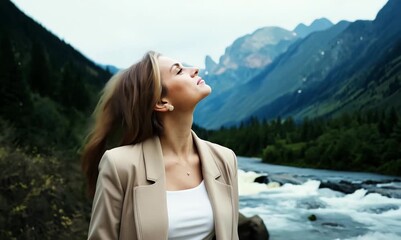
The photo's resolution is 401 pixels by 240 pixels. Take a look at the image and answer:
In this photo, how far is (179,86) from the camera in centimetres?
220

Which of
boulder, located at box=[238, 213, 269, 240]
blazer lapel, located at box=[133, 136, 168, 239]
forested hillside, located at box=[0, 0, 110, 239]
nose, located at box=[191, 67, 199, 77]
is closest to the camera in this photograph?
blazer lapel, located at box=[133, 136, 168, 239]

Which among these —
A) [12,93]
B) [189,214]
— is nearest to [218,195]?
[189,214]

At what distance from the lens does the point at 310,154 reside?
50.4m

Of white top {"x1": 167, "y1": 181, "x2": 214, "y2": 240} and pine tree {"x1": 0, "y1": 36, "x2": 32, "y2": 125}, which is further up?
pine tree {"x1": 0, "y1": 36, "x2": 32, "y2": 125}

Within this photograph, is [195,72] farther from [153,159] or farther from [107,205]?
Result: [107,205]

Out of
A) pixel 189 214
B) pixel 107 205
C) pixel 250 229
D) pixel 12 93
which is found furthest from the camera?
pixel 12 93

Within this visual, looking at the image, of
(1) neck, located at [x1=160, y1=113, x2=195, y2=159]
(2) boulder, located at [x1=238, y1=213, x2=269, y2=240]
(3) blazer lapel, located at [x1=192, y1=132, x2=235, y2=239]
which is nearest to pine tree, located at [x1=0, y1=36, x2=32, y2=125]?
(2) boulder, located at [x1=238, y1=213, x2=269, y2=240]

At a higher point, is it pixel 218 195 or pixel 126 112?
Answer: pixel 126 112

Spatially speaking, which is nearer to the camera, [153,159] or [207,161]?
[153,159]

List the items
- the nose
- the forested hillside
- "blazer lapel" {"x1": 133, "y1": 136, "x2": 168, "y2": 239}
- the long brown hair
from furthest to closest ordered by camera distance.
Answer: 1. the forested hillside
2. the nose
3. the long brown hair
4. "blazer lapel" {"x1": 133, "y1": 136, "x2": 168, "y2": 239}

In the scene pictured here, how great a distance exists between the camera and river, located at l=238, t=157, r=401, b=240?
63.0 feet

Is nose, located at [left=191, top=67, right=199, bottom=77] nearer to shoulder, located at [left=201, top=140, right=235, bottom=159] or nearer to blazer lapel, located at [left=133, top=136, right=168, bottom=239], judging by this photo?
shoulder, located at [left=201, top=140, right=235, bottom=159]

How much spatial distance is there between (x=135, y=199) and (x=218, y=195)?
15.3 inches

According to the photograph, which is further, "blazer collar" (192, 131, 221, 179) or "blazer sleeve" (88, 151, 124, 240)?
"blazer collar" (192, 131, 221, 179)
